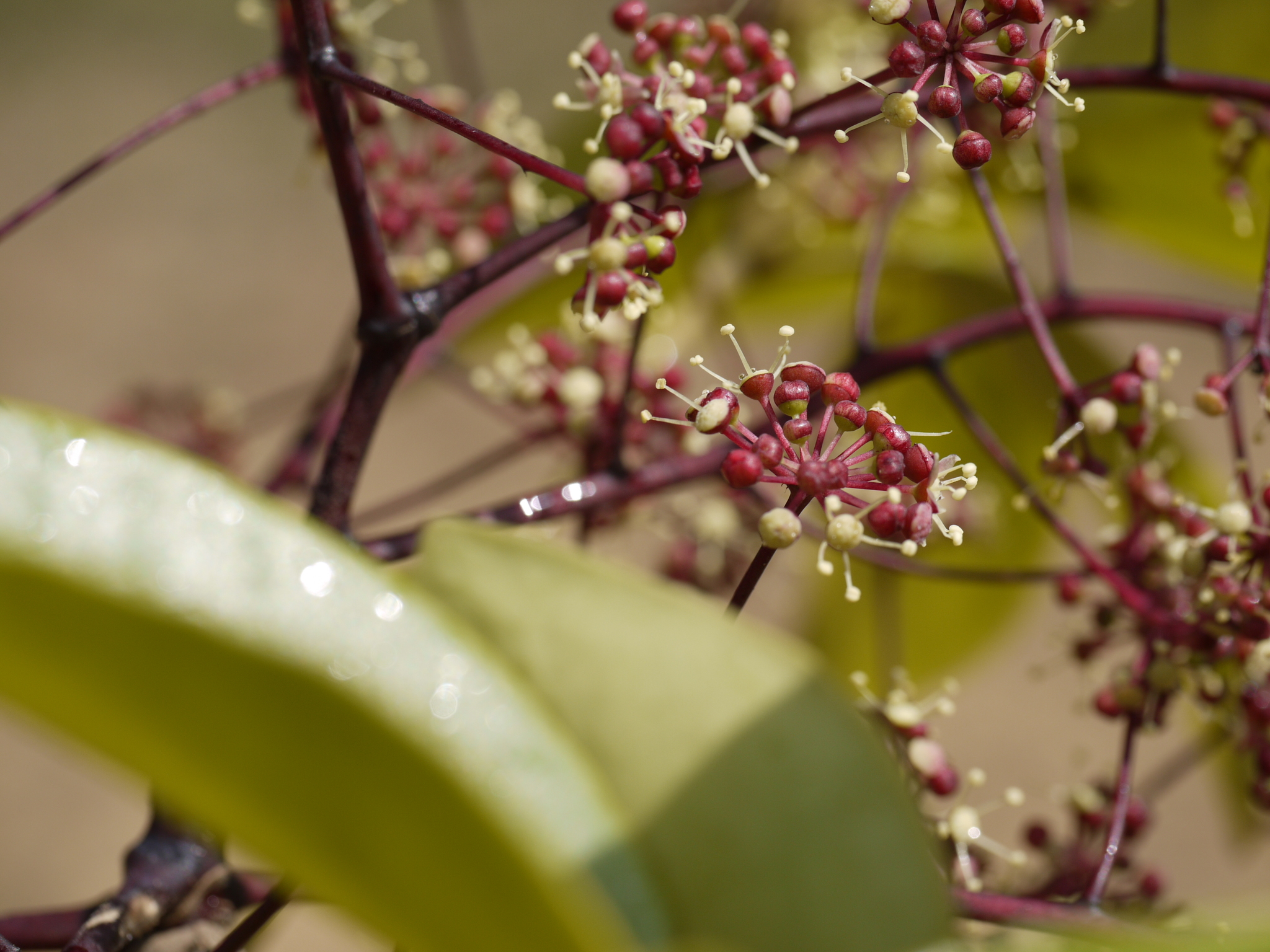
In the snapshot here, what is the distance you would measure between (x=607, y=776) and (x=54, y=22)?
133 inches

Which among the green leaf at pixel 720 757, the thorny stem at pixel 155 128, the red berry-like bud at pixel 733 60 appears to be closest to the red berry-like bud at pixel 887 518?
the green leaf at pixel 720 757

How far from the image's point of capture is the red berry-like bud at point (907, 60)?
0.42m

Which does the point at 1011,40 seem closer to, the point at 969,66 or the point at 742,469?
the point at 969,66

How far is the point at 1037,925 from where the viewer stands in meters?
0.40

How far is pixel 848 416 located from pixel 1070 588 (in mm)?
271

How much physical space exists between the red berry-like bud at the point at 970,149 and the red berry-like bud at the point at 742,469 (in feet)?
0.46

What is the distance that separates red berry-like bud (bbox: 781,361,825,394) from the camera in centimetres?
43

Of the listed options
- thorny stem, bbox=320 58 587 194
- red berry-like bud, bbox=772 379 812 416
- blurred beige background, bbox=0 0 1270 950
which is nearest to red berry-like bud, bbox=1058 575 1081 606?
red berry-like bud, bbox=772 379 812 416

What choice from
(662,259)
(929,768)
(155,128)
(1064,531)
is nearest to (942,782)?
(929,768)

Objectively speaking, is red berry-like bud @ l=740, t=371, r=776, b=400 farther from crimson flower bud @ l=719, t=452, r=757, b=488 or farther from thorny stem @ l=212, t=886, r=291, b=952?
thorny stem @ l=212, t=886, r=291, b=952

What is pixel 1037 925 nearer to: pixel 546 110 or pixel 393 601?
pixel 393 601

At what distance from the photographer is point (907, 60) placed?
0.43 m

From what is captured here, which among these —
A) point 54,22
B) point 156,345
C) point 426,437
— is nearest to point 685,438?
point 426,437

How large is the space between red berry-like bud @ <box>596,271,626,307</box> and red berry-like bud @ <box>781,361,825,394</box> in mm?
75
